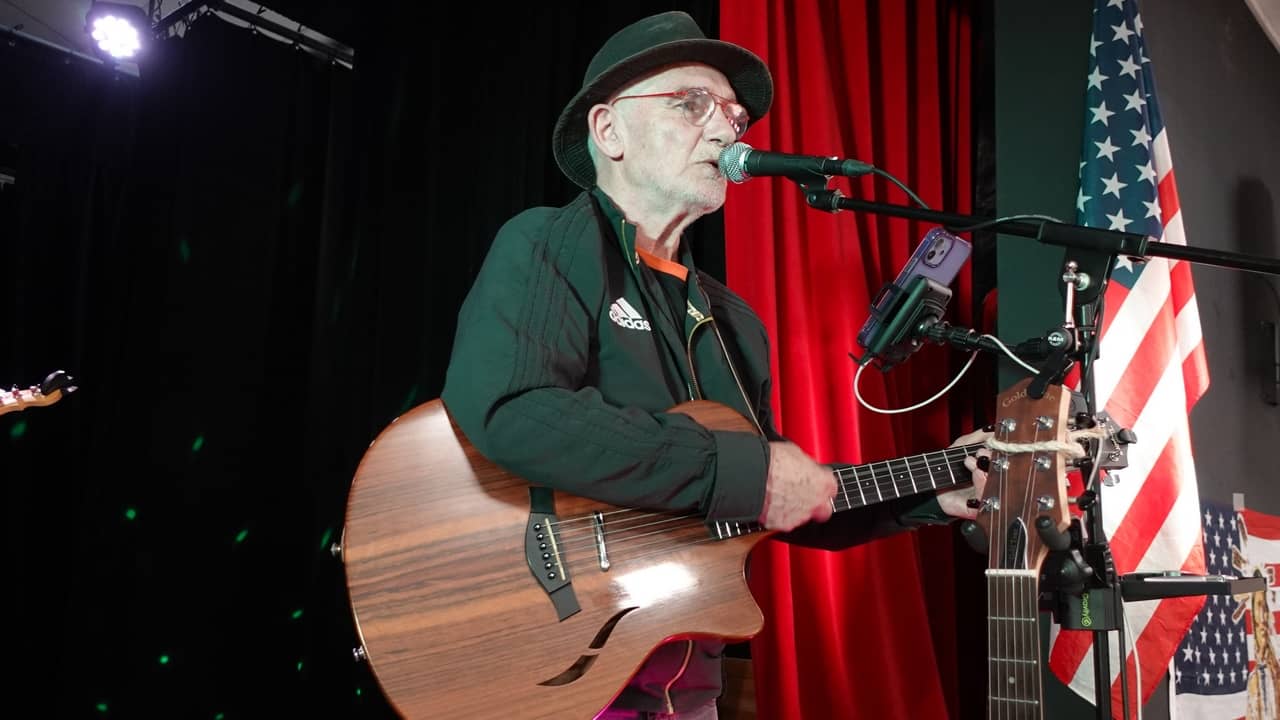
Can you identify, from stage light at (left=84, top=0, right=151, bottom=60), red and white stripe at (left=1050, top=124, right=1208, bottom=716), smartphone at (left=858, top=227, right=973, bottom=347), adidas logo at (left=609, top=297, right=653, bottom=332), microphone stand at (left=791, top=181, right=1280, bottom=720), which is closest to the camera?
microphone stand at (left=791, top=181, right=1280, bottom=720)

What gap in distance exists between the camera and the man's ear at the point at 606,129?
6.03ft

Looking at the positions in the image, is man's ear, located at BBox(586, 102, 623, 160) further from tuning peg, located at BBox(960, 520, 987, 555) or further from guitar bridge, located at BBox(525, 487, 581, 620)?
tuning peg, located at BBox(960, 520, 987, 555)

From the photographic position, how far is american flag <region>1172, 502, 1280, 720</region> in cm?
243

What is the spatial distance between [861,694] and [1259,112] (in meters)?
3.13

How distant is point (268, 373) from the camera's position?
3316mm

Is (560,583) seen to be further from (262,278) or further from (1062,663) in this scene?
(262,278)

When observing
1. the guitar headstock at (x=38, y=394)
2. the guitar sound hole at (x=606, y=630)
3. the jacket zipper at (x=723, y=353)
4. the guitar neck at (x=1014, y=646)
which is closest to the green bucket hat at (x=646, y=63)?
the jacket zipper at (x=723, y=353)

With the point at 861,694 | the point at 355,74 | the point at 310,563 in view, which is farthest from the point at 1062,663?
the point at 355,74

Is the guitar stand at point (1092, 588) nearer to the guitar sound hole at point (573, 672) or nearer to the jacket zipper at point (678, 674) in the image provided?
the jacket zipper at point (678, 674)

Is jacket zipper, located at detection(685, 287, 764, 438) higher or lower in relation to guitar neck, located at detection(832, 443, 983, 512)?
higher

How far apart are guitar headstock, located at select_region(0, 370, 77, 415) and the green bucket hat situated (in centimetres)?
178

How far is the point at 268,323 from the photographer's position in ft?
11.0

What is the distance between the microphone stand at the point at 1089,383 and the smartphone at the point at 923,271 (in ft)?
1.66

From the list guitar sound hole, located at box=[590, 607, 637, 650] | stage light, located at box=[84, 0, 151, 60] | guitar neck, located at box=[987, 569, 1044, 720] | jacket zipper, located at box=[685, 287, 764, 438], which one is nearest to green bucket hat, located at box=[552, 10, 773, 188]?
jacket zipper, located at box=[685, 287, 764, 438]
